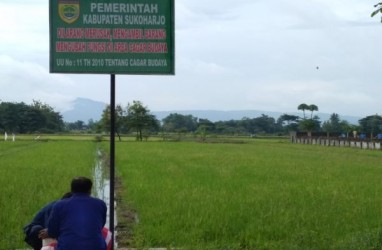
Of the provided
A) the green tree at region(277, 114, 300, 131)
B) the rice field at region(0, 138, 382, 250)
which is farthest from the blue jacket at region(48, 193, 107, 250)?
the green tree at region(277, 114, 300, 131)

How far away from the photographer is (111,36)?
5.37 meters

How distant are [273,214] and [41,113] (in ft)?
272

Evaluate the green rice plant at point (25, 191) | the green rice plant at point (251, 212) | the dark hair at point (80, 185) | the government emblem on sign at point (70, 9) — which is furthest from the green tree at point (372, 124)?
the dark hair at point (80, 185)

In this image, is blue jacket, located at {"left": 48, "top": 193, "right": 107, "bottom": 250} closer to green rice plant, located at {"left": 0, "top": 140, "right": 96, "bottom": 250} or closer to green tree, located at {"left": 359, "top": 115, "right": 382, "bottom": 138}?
green rice plant, located at {"left": 0, "top": 140, "right": 96, "bottom": 250}

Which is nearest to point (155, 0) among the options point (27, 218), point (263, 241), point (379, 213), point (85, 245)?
point (85, 245)

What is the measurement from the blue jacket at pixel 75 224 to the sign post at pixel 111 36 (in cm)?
164

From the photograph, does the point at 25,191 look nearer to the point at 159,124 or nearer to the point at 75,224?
the point at 75,224

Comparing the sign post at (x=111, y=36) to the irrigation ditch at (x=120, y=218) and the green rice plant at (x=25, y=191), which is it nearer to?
the irrigation ditch at (x=120, y=218)

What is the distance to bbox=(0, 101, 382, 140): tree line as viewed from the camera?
223 ft

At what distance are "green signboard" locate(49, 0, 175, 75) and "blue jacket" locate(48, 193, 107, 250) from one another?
5.39 ft

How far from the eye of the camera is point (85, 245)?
4129mm

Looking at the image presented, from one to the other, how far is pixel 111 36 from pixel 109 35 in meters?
0.02

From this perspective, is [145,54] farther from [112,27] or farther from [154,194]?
[154,194]

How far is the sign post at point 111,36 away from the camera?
5332 millimetres
